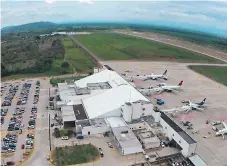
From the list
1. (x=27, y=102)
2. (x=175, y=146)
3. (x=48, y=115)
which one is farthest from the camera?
(x=27, y=102)

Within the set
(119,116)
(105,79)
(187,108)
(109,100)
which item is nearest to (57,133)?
(119,116)

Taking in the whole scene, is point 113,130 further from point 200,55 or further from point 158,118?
point 200,55

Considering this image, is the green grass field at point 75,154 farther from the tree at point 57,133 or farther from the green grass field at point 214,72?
the green grass field at point 214,72

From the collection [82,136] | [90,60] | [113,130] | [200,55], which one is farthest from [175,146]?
[200,55]

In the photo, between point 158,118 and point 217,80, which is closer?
point 158,118

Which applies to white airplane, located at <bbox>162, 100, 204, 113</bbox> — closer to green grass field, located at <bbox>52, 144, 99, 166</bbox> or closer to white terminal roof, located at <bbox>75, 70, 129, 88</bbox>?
white terminal roof, located at <bbox>75, 70, 129, 88</bbox>

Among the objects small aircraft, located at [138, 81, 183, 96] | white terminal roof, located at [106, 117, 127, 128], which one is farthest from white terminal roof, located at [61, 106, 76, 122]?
small aircraft, located at [138, 81, 183, 96]
